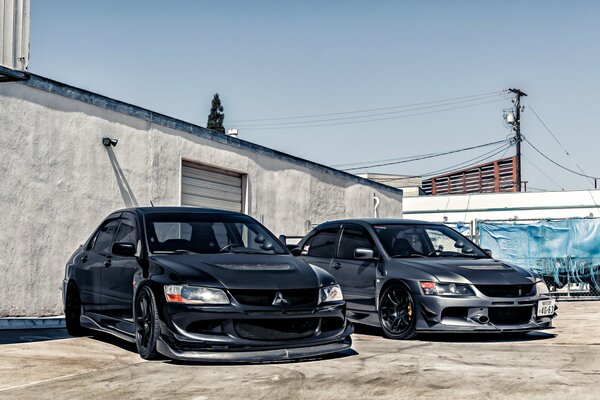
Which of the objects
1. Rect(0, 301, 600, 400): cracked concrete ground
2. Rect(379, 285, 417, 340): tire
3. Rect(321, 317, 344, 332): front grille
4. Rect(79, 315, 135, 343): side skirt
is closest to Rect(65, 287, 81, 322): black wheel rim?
Rect(79, 315, 135, 343): side skirt

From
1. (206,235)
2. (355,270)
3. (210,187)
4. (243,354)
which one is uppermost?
(210,187)

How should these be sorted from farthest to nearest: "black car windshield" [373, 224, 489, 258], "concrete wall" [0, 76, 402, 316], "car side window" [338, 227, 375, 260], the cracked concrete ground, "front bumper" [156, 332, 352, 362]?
"concrete wall" [0, 76, 402, 316]
"car side window" [338, 227, 375, 260]
"black car windshield" [373, 224, 489, 258]
"front bumper" [156, 332, 352, 362]
the cracked concrete ground

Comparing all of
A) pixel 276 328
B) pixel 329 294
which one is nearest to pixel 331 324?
pixel 329 294

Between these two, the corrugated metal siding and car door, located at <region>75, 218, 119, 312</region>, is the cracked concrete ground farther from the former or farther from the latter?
the corrugated metal siding

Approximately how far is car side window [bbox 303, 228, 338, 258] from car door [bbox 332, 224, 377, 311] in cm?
17

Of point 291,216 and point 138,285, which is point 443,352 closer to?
point 138,285

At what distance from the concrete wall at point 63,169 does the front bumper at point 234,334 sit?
242 inches

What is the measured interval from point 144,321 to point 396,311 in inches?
136

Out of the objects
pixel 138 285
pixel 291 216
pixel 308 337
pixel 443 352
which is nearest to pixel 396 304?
pixel 443 352

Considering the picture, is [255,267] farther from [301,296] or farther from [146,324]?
[146,324]

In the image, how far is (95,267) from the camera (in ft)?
29.1

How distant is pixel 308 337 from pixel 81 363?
2134 millimetres

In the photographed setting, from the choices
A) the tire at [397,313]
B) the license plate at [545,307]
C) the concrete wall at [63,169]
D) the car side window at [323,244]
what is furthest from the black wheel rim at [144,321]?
the concrete wall at [63,169]

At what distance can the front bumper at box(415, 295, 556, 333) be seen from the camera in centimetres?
899
